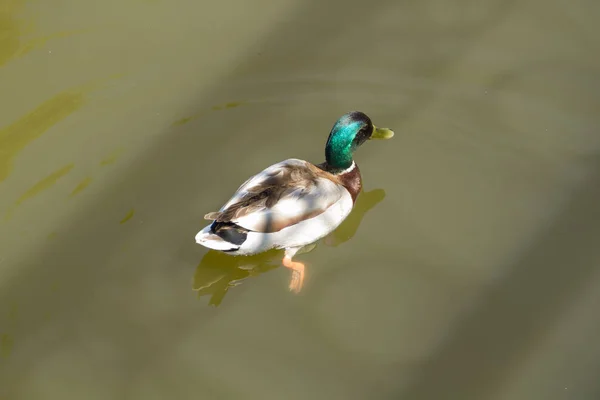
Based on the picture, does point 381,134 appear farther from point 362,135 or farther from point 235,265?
point 235,265

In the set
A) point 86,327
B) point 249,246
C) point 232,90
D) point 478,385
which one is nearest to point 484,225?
A: point 478,385

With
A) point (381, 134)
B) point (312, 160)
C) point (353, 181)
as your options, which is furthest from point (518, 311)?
point (312, 160)

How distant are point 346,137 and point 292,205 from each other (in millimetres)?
600

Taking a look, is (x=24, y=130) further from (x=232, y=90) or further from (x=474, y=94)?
(x=474, y=94)

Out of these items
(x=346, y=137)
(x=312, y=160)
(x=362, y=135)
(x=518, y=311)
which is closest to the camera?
(x=518, y=311)

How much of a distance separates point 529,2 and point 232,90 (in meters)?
2.44

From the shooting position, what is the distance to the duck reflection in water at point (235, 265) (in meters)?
4.45

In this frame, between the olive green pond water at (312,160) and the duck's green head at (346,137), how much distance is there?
354 millimetres

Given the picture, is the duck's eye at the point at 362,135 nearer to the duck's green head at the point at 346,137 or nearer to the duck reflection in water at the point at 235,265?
the duck's green head at the point at 346,137

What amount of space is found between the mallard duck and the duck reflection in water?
144mm

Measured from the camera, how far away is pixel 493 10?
19.1ft

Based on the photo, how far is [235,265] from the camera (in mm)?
4586

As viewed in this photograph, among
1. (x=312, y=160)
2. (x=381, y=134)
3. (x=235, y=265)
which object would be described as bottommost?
(x=235, y=265)

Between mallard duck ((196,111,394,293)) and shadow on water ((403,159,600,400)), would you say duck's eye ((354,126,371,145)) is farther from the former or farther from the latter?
shadow on water ((403,159,600,400))
